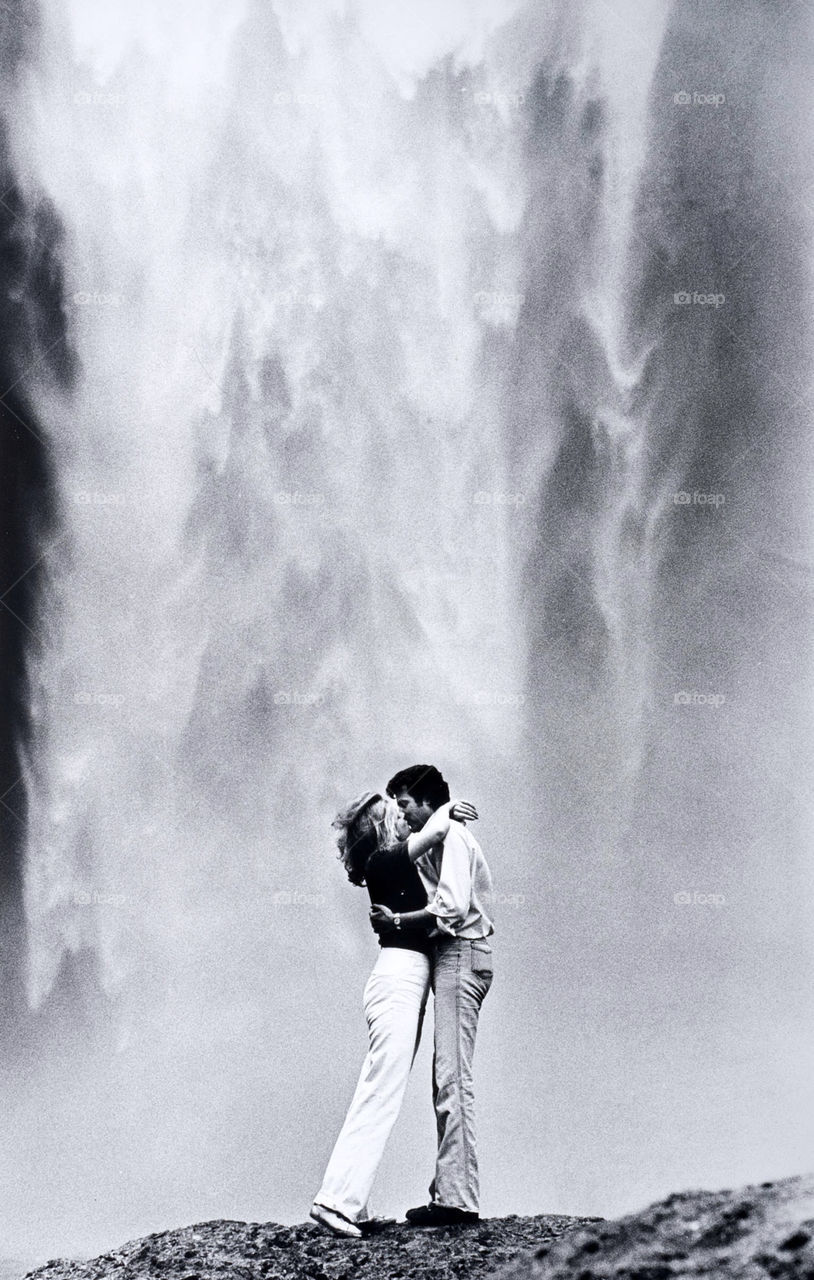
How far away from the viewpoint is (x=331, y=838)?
1747 cm

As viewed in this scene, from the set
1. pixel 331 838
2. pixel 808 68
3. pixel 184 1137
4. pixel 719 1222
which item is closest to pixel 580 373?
pixel 808 68

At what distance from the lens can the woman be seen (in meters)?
8.37

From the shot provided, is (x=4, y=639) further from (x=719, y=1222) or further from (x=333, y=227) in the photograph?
(x=719, y=1222)

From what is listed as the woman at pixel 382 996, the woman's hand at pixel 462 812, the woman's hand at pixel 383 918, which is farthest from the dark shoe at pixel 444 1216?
the woman's hand at pixel 462 812

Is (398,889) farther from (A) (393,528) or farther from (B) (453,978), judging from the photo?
(A) (393,528)

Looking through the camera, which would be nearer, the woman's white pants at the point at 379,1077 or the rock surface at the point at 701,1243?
the rock surface at the point at 701,1243

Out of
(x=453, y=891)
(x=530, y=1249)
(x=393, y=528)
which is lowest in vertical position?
(x=530, y=1249)

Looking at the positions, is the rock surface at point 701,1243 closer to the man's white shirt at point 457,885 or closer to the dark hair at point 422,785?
the man's white shirt at point 457,885

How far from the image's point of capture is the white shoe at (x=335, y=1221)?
27.1ft

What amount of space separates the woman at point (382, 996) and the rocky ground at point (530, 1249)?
0.96 ft

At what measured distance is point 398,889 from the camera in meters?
8.90

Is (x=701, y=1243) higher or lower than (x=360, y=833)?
lower

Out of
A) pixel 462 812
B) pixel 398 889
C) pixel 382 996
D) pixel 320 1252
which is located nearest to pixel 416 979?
pixel 382 996

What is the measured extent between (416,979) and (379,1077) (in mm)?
637
